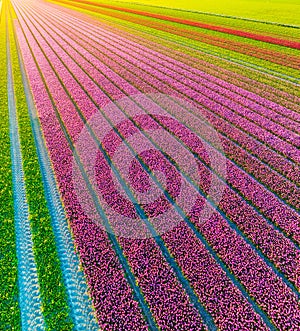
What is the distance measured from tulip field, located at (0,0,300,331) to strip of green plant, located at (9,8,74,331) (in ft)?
0.14

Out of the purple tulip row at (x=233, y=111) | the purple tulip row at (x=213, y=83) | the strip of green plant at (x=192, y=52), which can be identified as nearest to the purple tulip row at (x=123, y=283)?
→ the purple tulip row at (x=233, y=111)

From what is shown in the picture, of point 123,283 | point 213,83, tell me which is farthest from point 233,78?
point 123,283

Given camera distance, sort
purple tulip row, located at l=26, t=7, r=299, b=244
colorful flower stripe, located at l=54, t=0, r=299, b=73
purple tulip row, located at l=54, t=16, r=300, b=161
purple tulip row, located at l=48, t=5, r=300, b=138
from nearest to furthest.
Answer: purple tulip row, located at l=26, t=7, r=299, b=244, purple tulip row, located at l=54, t=16, r=300, b=161, purple tulip row, located at l=48, t=5, r=300, b=138, colorful flower stripe, located at l=54, t=0, r=299, b=73

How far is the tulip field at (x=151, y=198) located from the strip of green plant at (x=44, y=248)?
0.14 ft

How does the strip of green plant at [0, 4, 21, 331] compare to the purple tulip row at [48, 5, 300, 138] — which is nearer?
the strip of green plant at [0, 4, 21, 331]

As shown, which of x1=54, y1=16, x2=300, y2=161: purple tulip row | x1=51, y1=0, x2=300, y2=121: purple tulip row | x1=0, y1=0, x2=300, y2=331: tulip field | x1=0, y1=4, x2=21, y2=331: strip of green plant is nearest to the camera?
x1=0, y1=4, x2=21, y2=331: strip of green plant

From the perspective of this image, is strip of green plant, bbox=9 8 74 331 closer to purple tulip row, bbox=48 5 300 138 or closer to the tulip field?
the tulip field

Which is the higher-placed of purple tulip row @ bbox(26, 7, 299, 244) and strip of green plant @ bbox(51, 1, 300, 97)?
strip of green plant @ bbox(51, 1, 300, 97)

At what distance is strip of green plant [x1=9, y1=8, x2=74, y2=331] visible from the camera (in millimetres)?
7160

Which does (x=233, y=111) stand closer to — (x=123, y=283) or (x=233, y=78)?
(x=233, y=78)

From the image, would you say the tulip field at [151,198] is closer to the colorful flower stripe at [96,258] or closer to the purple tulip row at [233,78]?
the colorful flower stripe at [96,258]

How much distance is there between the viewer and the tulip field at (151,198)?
7.40 m

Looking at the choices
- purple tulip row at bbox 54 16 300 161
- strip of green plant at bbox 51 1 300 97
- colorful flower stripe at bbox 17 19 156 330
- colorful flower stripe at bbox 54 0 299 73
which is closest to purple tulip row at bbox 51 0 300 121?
strip of green plant at bbox 51 1 300 97

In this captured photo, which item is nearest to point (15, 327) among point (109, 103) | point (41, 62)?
point (109, 103)
